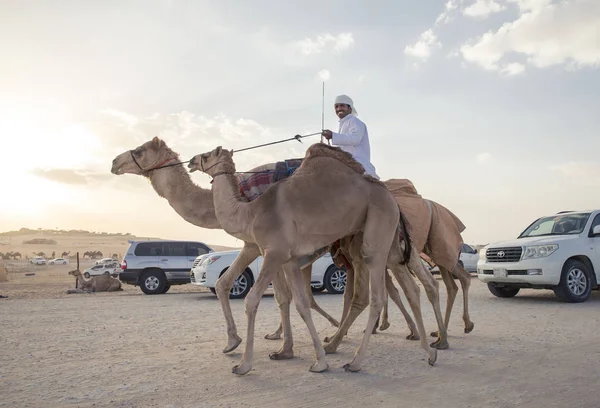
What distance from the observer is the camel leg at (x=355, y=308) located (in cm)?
739

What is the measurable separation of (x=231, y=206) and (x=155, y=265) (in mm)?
15109

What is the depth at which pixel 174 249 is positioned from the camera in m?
21.1

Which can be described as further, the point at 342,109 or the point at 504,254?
the point at 504,254

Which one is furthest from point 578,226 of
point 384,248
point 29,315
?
point 29,315

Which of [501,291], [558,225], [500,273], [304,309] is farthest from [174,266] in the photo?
[304,309]

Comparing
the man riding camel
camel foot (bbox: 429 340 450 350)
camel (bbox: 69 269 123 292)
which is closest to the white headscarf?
the man riding camel

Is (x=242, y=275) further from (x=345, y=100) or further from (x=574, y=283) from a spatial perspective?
(x=345, y=100)

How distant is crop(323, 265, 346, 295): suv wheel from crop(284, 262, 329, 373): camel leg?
11.3 m

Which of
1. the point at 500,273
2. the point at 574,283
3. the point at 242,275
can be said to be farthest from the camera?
the point at 242,275

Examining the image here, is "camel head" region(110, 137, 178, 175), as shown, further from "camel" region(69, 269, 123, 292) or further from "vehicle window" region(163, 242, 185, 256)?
"camel" region(69, 269, 123, 292)

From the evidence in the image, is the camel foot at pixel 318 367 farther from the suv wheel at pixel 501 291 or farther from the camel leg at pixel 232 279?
the suv wheel at pixel 501 291

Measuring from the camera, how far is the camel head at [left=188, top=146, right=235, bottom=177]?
266 inches

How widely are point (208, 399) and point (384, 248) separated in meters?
2.68

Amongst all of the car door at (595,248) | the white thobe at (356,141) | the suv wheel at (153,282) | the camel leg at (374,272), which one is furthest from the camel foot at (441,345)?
the suv wheel at (153,282)
